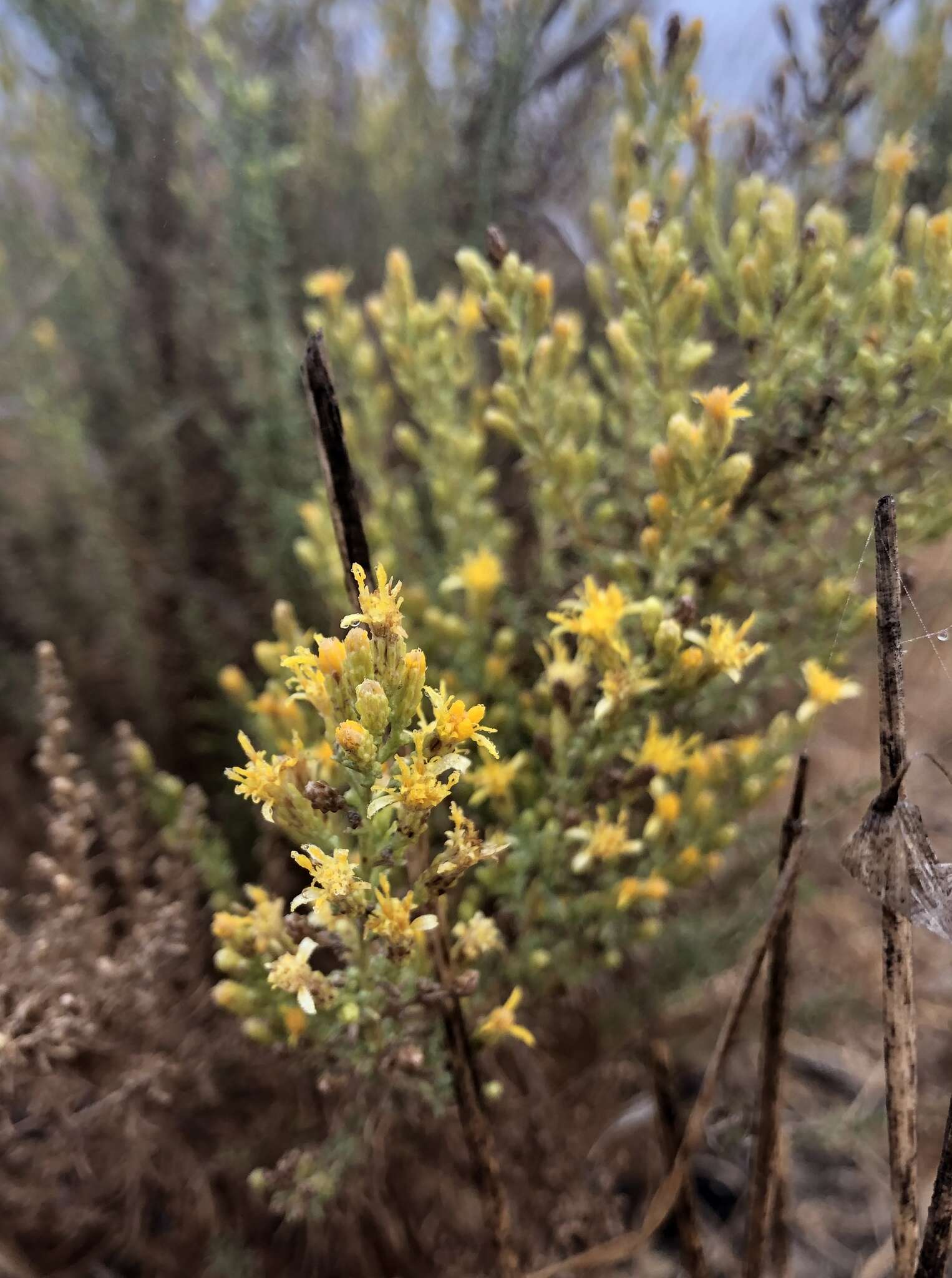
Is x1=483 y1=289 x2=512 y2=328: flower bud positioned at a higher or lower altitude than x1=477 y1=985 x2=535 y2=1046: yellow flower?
higher

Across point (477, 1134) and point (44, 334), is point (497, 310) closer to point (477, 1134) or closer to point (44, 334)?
point (477, 1134)

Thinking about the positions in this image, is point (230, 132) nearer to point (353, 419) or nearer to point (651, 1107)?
point (353, 419)

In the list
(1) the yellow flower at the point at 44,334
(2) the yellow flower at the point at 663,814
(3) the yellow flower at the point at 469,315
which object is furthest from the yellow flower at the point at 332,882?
(1) the yellow flower at the point at 44,334

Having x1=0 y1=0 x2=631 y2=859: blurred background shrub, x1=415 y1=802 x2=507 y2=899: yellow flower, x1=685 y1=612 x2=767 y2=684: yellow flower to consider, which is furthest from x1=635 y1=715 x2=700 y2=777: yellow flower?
x1=0 y1=0 x2=631 y2=859: blurred background shrub

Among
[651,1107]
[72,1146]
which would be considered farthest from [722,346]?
[72,1146]

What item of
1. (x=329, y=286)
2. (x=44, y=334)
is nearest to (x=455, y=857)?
(x=329, y=286)

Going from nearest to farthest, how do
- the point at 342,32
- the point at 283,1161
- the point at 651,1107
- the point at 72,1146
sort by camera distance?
the point at 283,1161, the point at 72,1146, the point at 651,1107, the point at 342,32

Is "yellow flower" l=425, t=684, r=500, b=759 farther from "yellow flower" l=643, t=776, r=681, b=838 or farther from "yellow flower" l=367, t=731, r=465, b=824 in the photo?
"yellow flower" l=643, t=776, r=681, b=838
